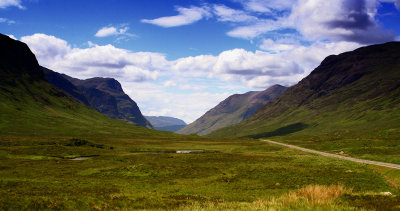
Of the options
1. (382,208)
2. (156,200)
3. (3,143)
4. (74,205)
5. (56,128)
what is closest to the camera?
(382,208)

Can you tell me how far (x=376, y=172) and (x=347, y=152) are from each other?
45177mm

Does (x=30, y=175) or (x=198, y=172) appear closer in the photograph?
(x=30, y=175)

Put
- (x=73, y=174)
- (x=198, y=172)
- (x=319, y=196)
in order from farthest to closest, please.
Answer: (x=198, y=172)
(x=73, y=174)
(x=319, y=196)

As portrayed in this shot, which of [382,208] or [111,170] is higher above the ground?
[382,208]

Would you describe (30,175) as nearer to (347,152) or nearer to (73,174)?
(73,174)

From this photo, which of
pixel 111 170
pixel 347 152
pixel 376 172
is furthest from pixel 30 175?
pixel 347 152

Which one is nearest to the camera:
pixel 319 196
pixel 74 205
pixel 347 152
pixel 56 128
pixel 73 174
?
pixel 319 196

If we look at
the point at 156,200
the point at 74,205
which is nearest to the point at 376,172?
the point at 156,200

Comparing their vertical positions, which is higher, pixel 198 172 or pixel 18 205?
pixel 18 205

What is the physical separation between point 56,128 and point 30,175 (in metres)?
162

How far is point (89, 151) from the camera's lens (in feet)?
298

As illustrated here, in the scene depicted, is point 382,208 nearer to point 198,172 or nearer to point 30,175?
point 198,172

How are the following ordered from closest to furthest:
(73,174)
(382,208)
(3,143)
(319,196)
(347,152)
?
(382,208) → (319,196) → (73,174) → (347,152) → (3,143)

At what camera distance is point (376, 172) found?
48.1 meters
